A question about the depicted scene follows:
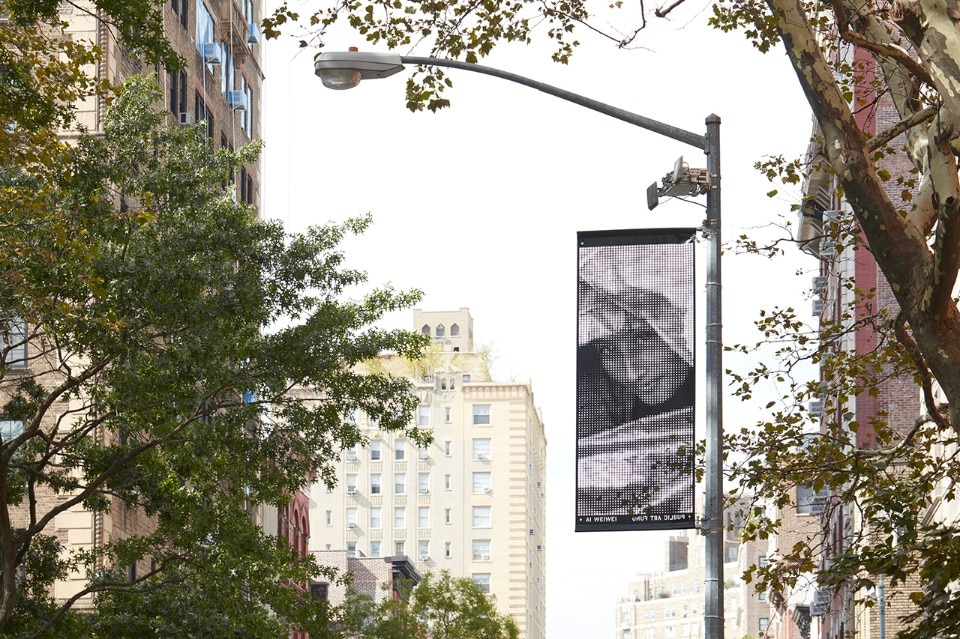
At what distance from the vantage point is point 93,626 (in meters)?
26.6

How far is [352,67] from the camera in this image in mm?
14688

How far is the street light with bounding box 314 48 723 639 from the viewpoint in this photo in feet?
42.4

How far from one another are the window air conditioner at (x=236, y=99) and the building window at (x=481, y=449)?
83483 mm

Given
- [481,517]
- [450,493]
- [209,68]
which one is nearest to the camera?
[209,68]

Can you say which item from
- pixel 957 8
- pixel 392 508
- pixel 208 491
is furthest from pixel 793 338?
pixel 392 508

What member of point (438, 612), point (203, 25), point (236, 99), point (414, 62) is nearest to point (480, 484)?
point (438, 612)

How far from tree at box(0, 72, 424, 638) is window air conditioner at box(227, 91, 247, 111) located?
3463cm

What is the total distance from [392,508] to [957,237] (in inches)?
5202

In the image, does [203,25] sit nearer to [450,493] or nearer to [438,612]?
[438,612]

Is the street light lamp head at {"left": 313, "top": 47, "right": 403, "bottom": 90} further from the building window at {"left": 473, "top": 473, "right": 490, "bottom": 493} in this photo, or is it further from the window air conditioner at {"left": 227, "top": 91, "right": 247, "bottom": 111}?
the building window at {"left": 473, "top": 473, "right": 490, "bottom": 493}

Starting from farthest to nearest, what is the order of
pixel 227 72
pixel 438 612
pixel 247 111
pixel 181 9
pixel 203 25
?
pixel 438 612, pixel 247 111, pixel 227 72, pixel 203 25, pixel 181 9

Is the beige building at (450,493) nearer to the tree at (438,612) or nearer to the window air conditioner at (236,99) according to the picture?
the tree at (438,612)

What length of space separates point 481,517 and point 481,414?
9.90 m

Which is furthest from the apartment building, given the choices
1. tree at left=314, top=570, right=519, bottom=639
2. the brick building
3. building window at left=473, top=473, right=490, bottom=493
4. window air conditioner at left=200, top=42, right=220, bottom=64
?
building window at left=473, top=473, right=490, bottom=493
